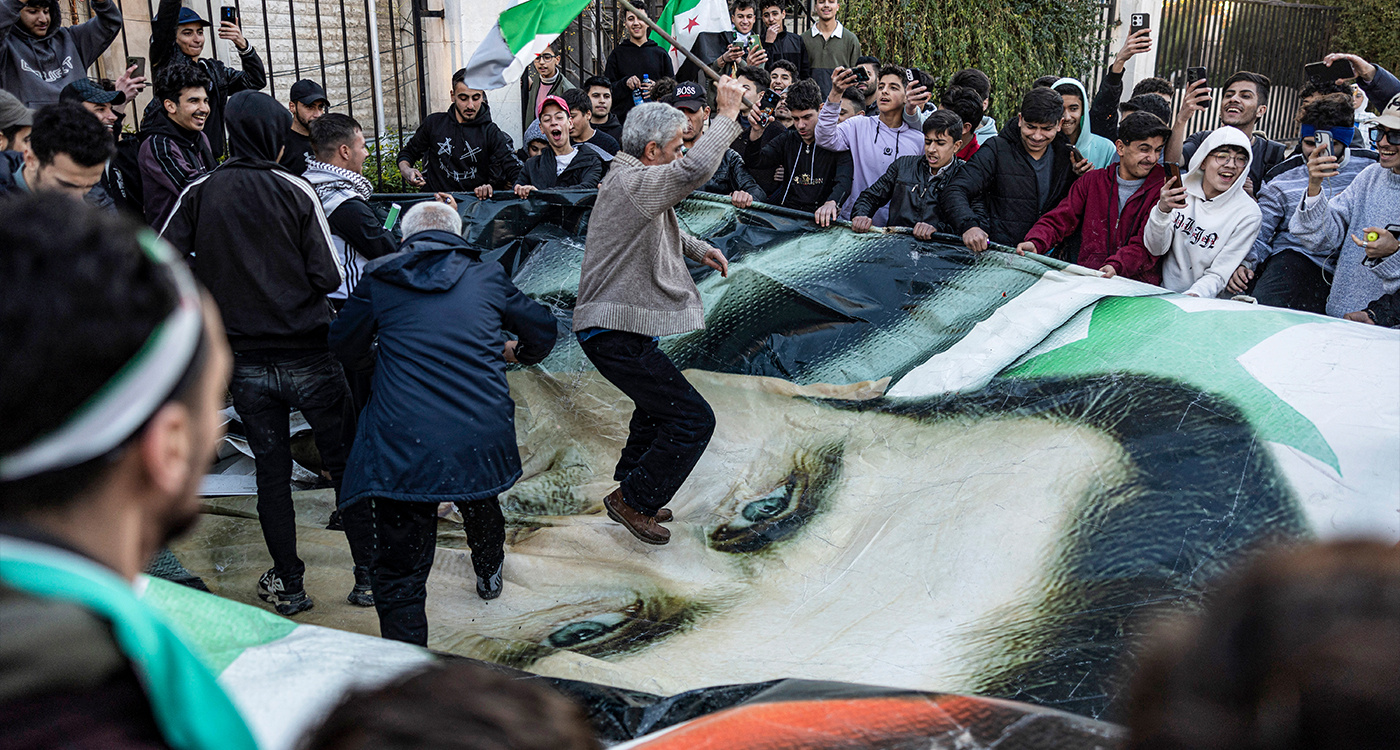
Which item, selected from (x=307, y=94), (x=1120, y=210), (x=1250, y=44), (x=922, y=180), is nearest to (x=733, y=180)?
(x=922, y=180)

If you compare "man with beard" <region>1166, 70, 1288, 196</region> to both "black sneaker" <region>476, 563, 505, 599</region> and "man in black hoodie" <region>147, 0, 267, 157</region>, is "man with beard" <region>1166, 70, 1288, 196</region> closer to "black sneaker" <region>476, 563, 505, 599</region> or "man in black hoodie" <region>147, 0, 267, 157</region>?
"black sneaker" <region>476, 563, 505, 599</region>

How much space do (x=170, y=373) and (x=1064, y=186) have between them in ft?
14.9

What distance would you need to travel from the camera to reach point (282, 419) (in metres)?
3.55

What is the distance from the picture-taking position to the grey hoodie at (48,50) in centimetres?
520

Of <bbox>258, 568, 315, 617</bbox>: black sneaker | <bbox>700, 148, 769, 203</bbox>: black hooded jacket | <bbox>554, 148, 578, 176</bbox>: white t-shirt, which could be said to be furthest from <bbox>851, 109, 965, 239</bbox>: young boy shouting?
<bbox>258, 568, 315, 617</bbox>: black sneaker

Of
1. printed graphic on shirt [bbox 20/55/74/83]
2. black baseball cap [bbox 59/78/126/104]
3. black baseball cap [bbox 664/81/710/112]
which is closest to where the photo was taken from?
black baseball cap [bbox 59/78/126/104]

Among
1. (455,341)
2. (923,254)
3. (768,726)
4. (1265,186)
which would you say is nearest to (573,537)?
(455,341)

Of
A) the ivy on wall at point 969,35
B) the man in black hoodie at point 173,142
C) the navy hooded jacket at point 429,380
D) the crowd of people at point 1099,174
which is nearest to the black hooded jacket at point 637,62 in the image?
the crowd of people at point 1099,174

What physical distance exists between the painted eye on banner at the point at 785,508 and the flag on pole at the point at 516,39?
2662 mm

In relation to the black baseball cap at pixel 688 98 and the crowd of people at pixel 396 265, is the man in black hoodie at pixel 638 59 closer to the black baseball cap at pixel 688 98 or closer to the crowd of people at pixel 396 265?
the black baseball cap at pixel 688 98

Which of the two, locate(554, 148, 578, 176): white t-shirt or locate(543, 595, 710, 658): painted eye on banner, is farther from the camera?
locate(554, 148, 578, 176): white t-shirt

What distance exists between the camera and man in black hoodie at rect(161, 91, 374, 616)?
335 centimetres

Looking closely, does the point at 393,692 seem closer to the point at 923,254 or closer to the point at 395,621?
the point at 395,621

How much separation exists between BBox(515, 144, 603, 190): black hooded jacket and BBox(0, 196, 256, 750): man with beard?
4.69 meters
